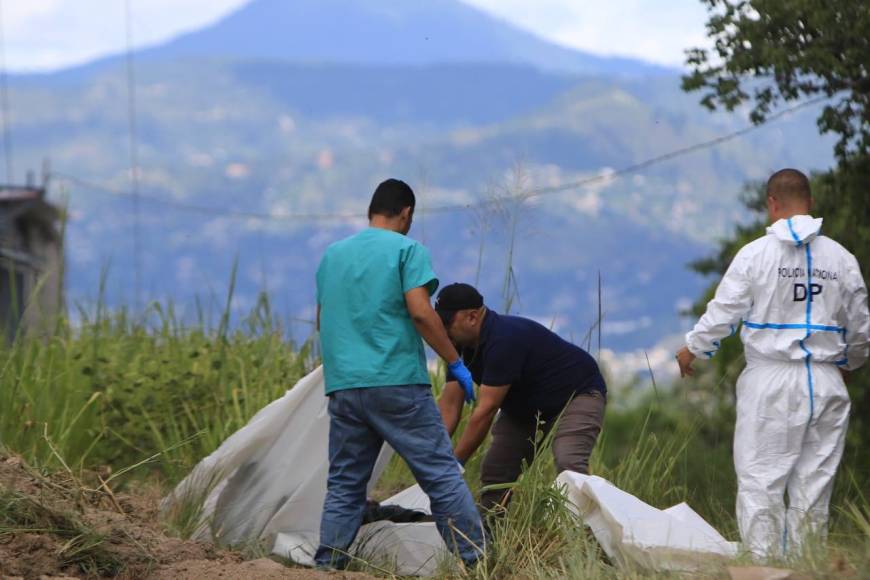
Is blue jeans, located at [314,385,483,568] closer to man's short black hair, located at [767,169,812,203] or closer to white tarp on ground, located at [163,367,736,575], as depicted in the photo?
white tarp on ground, located at [163,367,736,575]

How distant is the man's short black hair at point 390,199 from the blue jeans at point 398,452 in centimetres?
78

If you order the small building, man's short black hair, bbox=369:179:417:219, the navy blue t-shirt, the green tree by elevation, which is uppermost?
the green tree

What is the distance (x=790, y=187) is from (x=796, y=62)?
7.06 ft

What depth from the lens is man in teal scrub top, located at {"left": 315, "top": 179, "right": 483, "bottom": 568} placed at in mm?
5820

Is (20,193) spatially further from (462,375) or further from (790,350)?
(790,350)

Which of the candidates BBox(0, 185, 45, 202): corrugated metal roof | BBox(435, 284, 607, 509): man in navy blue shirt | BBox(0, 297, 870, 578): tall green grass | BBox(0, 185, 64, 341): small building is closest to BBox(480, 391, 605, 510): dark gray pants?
BBox(435, 284, 607, 509): man in navy blue shirt

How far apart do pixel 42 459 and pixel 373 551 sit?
6.45ft

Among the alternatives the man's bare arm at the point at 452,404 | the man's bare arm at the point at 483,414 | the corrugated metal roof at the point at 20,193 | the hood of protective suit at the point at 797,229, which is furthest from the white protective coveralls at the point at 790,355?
the corrugated metal roof at the point at 20,193

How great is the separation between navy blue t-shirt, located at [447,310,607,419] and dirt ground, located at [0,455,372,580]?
4.00 ft

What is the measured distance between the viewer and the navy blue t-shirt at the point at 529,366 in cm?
633

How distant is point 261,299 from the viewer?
32.6 ft

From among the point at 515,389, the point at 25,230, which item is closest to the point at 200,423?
the point at 515,389

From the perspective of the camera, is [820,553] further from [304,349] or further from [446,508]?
[304,349]

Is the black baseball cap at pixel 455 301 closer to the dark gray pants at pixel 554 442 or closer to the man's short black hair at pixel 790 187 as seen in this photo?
the dark gray pants at pixel 554 442
